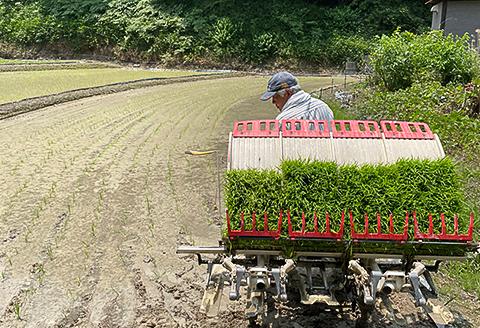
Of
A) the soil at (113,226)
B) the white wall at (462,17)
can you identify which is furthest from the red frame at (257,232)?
the white wall at (462,17)

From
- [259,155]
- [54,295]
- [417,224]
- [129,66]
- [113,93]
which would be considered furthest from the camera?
[129,66]

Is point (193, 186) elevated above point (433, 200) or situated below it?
below

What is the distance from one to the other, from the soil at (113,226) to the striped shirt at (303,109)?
150 cm

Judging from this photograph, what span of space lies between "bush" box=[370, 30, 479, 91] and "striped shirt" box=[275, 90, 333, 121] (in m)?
6.76

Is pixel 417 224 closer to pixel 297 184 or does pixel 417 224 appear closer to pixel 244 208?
pixel 297 184

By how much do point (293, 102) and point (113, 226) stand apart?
99.0 inches

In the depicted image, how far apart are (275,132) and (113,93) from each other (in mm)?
13646

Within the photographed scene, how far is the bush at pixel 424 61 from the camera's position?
9.86 m

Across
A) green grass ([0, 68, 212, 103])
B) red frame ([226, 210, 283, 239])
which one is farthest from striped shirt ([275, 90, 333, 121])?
green grass ([0, 68, 212, 103])

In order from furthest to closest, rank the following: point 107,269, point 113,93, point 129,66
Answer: point 129,66 → point 113,93 → point 107,269

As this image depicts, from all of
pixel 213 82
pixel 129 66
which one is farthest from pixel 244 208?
pixel 129 66

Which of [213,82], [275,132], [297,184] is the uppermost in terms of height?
[275,132]

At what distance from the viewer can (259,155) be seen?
312 cm

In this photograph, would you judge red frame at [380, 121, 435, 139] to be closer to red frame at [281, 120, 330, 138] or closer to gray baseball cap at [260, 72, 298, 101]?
red frame at [281, 120, 330, 138]
